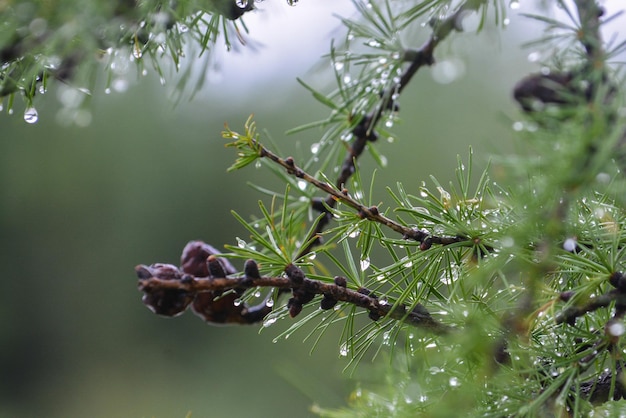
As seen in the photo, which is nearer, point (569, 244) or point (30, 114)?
point (569, 244)

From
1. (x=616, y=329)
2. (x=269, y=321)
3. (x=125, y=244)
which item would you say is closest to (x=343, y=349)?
(x=269, y=321)

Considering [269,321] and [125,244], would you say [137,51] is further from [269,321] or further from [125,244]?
[125,244]

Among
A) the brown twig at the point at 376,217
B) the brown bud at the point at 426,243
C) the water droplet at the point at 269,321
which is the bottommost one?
the water droplet at the point at 269,321

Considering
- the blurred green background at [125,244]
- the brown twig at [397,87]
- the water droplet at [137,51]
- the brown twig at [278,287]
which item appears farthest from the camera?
the blurred green background at [125,244]

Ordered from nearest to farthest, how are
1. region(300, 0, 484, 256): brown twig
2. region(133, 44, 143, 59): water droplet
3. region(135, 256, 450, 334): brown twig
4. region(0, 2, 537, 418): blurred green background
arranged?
1. region(135, 256, 450, 334): brown twig
2. region(133, 44, 143, 59): water droplet
3. region(300, 0, 484, 256): brown twig
4. region(0, 2, 537, 418): blurred green background

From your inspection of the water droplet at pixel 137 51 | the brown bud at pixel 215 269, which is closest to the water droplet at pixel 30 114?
the water droplet at pixel 137 51

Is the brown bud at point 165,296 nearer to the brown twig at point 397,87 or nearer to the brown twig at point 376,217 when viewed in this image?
the brown twig at point 376,217

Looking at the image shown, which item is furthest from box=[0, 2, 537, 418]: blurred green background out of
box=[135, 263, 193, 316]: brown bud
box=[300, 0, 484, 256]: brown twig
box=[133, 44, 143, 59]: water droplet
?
box=[135, 263, 193, 316]: brown bud

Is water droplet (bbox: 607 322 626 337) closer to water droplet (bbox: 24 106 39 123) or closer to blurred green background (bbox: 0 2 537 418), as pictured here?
water droplet (bbox: 24 106 39 123)

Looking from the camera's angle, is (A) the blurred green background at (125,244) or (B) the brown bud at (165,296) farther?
(A) the blurred green background at (125,244)
